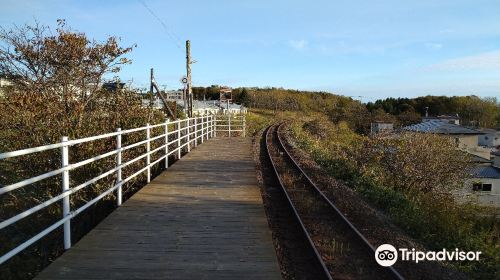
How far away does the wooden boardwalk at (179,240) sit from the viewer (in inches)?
173

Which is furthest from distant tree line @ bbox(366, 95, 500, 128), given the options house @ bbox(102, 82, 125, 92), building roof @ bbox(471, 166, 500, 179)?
house @ bbox(102, 82, 125, 92)

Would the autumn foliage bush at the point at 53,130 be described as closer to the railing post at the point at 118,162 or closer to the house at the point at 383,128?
the railing post at the point at 118,162

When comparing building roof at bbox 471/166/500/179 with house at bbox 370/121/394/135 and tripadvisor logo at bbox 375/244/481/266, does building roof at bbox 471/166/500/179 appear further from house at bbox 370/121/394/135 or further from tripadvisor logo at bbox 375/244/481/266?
tripadvisor logo at bbox 375/244/481/266

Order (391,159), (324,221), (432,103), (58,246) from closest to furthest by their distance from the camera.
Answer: (58,246), (324,221), (391,159), (432,103)

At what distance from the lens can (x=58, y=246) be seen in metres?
6.07

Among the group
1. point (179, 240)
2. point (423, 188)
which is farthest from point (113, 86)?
point (423, 188)

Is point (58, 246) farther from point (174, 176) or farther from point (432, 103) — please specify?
point (432, 103)

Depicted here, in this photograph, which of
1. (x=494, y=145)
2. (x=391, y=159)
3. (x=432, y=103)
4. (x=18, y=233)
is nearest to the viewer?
(x=18, y=233)

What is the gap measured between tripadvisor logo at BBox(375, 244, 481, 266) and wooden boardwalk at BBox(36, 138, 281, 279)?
5.73ft

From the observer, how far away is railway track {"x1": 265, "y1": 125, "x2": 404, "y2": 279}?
19.6ft

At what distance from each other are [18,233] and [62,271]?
310cm

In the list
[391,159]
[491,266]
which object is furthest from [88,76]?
[391,159]

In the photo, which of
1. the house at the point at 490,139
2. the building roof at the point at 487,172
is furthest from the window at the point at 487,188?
the house at the point at 490,139

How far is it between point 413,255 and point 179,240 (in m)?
3.60
